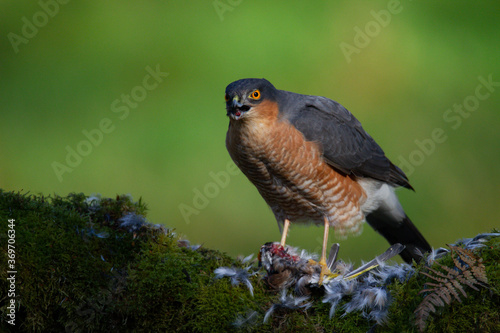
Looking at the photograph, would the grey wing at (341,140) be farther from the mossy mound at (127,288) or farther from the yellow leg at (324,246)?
the mossy mound at (127,288)

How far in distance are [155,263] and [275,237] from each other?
9.91 ft

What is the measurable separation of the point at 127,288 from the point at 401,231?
2.34 metres

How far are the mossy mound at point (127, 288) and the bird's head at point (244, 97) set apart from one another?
0.84 meters

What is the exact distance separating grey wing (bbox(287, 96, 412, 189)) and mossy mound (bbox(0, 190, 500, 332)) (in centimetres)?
121

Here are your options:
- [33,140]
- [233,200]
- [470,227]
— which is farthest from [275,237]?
[33,140]

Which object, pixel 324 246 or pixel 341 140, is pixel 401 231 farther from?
pixel 324 246

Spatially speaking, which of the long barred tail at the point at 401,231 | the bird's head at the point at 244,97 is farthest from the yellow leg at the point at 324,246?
the bird's head at the point at 244,97

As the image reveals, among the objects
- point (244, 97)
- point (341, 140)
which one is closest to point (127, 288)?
point (244, 97)

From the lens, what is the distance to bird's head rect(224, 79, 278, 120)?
308 centimetres

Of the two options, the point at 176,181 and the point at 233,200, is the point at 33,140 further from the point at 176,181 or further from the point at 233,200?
the point at 233,200

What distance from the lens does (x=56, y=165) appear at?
5434 mm

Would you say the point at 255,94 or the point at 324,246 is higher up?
the point at 255,94

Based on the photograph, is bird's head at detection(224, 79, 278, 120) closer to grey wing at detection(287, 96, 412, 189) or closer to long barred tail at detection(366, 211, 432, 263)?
grey wing at detection(287, 96, 412, 189)

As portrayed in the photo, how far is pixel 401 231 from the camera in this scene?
4043mm
